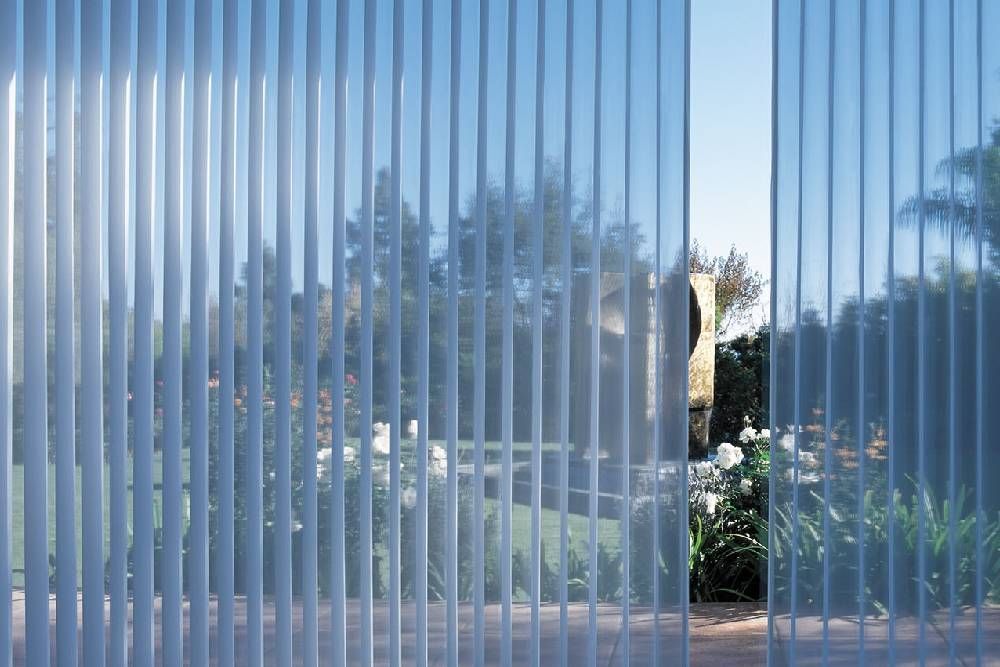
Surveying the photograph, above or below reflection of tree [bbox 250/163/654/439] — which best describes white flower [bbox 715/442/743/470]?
below

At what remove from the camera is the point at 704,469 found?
11.5 ft

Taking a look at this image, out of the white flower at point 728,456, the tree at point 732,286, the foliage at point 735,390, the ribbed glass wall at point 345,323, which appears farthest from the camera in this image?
the tree at point 732,286

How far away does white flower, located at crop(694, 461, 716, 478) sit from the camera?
3.49 m

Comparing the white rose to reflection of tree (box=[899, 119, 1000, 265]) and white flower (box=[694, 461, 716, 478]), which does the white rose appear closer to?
reflection of tree (box=[899, 119, 1000, 265])

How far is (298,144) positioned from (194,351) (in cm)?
49

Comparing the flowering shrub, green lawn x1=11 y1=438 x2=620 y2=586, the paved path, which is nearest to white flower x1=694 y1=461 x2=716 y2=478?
the flowering shrub

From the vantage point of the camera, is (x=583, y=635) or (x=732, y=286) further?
(x=732, y=286)

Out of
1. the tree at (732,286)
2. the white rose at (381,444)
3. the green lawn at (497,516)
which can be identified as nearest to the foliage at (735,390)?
the tree at (732,286)

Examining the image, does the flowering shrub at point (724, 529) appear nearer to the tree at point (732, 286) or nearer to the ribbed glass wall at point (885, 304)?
the ribbed glass wall at point (885, 304)

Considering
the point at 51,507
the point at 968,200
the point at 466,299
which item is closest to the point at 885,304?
the point at 968,200

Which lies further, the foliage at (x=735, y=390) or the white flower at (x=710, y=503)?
the foliage at (x=735, y=390)

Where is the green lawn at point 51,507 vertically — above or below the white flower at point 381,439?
below

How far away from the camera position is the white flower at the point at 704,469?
349 centimetres

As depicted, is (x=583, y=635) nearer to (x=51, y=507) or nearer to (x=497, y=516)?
(x=497, y=516)
